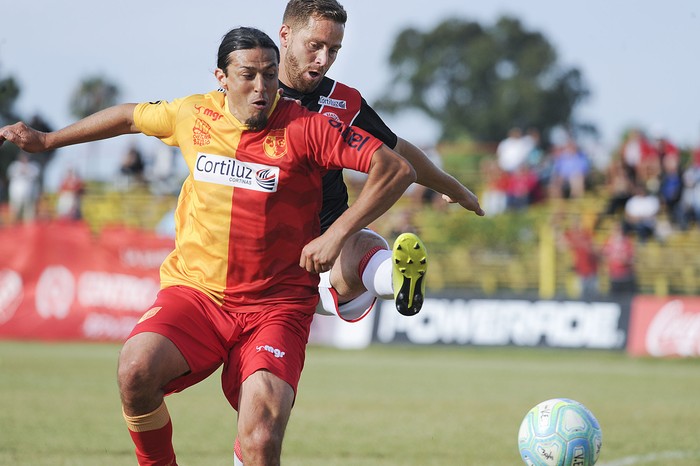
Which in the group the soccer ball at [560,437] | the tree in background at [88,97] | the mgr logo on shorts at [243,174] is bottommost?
the soccer ball at [560,437]

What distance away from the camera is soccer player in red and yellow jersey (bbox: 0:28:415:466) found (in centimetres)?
529

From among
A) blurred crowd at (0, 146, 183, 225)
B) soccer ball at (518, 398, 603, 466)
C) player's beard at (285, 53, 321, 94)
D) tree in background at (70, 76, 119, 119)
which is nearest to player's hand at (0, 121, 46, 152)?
player's beard at (285, 53, 321, 94)

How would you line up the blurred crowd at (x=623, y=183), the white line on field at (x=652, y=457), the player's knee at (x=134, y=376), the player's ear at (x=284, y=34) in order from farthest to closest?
the blurred crowd at (x=623, y=183), the white line on field at (x=652, y=457), the player's ear at (x=284, y=34), the player's knee at (x=134, y=376)

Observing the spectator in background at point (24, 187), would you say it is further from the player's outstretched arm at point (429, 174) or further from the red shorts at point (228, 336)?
the red shorts at point (228, 336)

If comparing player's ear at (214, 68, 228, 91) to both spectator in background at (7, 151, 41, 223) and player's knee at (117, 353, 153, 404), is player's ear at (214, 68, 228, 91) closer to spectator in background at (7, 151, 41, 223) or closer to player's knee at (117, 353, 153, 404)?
player's knee at (117, 353, 153, 404)

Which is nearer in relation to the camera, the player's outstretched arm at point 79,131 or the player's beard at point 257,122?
the player's beard at point 257,122

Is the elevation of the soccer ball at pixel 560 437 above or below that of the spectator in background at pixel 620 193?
below

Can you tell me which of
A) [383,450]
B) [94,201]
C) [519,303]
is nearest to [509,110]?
[94,201]

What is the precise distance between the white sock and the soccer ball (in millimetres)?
1258

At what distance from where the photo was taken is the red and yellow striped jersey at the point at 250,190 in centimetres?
545

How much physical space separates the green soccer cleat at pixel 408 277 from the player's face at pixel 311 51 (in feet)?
3.88

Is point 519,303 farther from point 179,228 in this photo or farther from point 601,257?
point 179,228

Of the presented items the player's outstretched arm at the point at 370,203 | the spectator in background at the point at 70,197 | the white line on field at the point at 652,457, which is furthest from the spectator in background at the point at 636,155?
the player's outstretched arm at the point at 370,203

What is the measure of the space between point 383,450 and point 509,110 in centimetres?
5744
